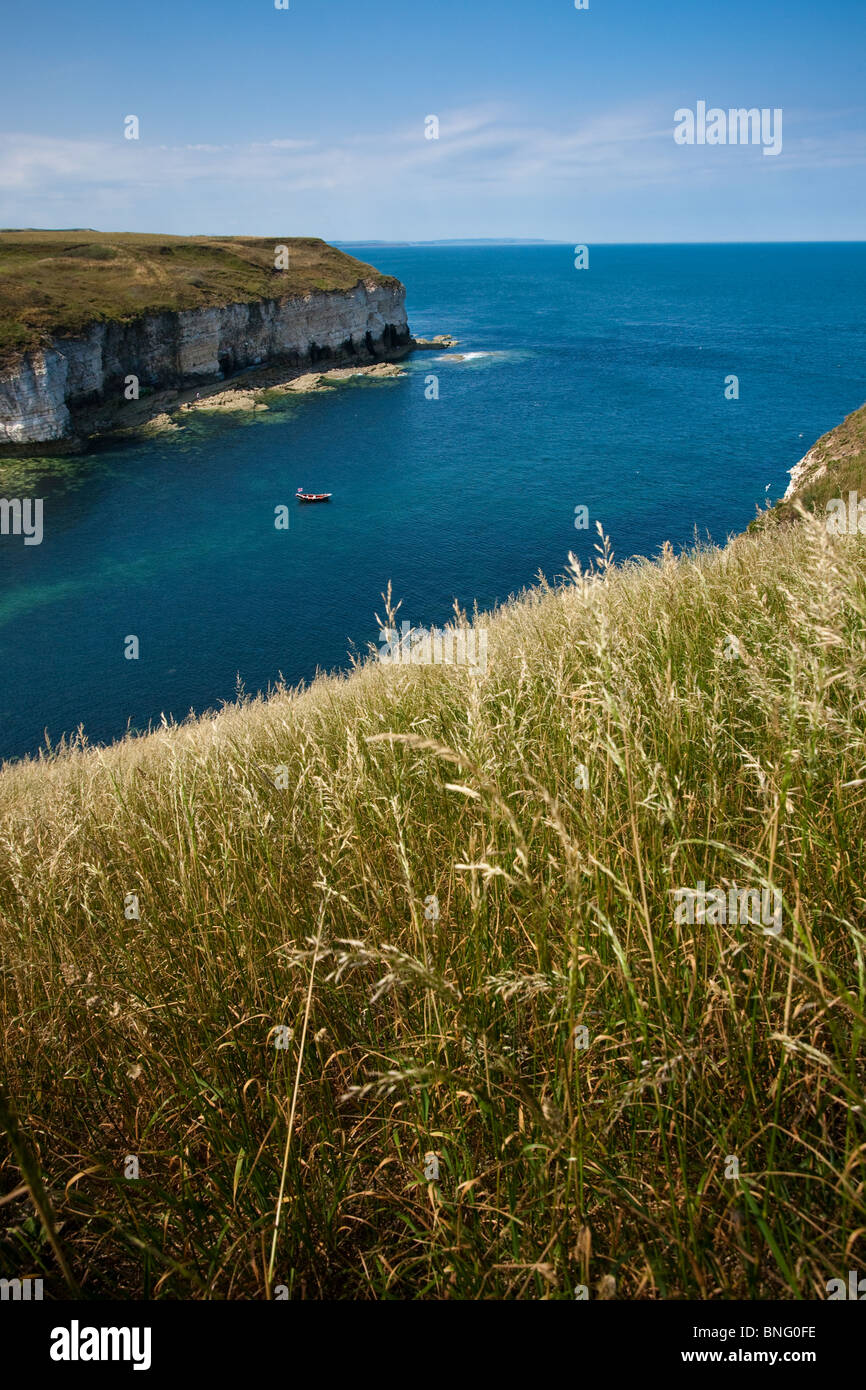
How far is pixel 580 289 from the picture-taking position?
18325 cm

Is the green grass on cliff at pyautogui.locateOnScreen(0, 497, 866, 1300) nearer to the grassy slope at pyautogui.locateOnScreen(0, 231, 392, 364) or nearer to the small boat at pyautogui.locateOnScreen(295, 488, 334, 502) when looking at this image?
the small boat at pyautogui.locateOnScreen(295, 488, 334, 502)

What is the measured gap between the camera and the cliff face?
5766 cm

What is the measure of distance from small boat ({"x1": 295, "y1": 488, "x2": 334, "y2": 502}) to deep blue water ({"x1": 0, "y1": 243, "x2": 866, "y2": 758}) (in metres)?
0.83

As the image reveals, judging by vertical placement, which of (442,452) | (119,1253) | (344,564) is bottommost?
(119,1253)

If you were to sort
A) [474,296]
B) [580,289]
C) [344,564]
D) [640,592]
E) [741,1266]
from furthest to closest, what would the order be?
1. [580,289]
2. [474,296]
3. [344,564]
4. [640,592]
5. [741,1266]

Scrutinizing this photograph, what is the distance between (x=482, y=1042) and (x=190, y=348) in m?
81.7

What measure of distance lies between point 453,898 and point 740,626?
9.93ft

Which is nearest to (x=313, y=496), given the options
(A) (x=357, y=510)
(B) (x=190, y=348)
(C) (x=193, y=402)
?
(A) (x=357, y=510)

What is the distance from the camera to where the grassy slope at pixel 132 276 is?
60.2 m

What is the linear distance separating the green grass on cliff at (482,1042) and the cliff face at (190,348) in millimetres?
63989

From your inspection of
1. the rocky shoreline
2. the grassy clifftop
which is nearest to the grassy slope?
the rocky shoreline

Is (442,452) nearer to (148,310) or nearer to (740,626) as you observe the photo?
(148,310)

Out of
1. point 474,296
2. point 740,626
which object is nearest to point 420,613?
point 740,626

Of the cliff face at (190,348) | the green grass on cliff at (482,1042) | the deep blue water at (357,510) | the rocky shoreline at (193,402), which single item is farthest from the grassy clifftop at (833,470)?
the rocky shoreline at (193,402)
